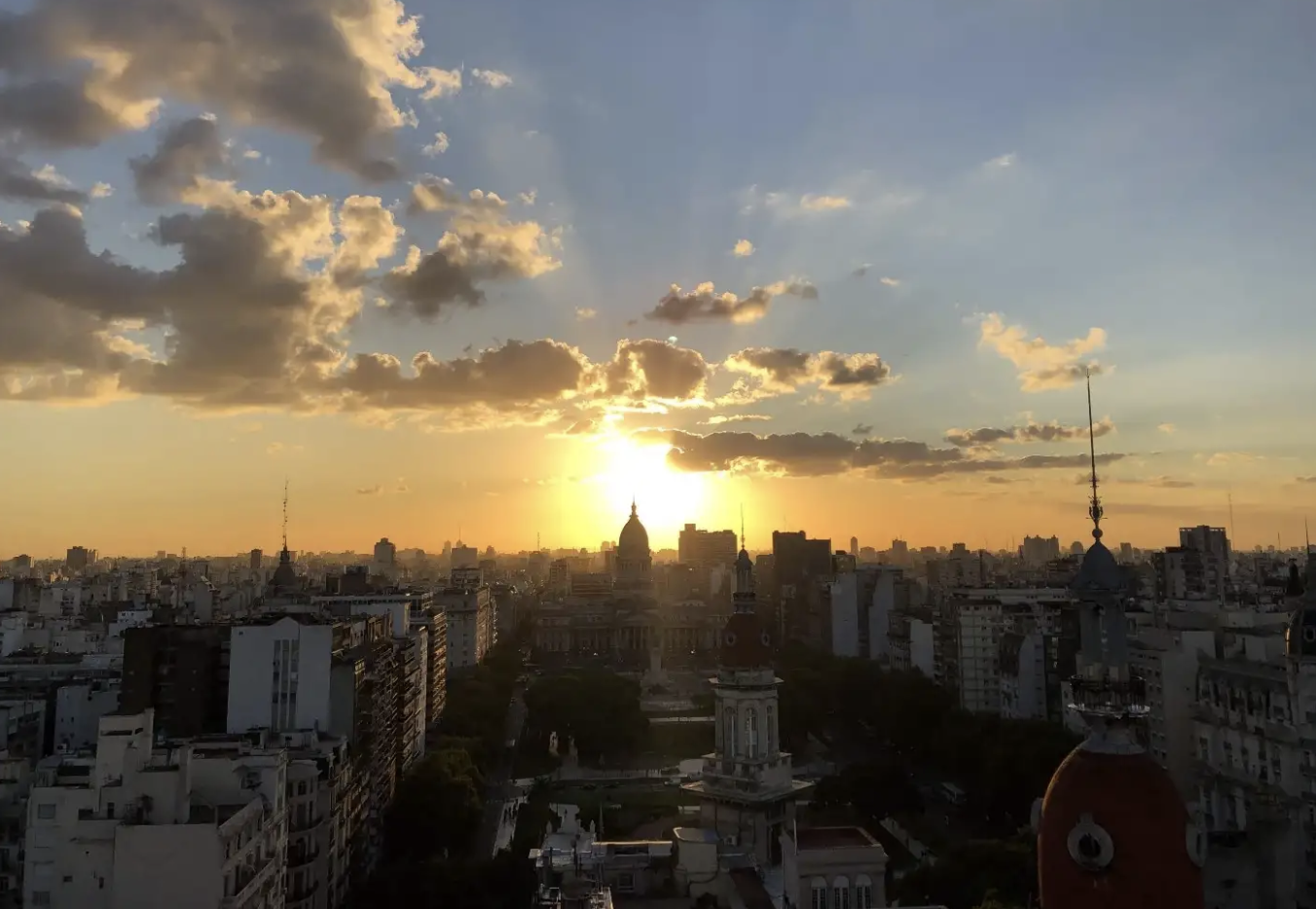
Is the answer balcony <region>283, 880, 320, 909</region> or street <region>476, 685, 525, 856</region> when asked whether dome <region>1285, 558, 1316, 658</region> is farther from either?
balcony <region>283, 880, 320, 909</region>

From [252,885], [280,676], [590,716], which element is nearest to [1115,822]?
[252,885]

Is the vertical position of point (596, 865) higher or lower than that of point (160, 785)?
lower

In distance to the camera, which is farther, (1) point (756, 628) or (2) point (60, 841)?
(1) point (756, 628)

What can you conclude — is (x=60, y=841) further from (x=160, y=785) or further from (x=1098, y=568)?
(x=1098, y=568)

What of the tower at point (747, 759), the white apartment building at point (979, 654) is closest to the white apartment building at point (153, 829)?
the tower at point (747, 759)

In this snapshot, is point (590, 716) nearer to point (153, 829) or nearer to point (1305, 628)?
point (1305, 628)

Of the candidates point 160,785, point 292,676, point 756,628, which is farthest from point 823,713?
point 160,785

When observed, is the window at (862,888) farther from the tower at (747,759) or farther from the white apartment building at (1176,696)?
the white apartment building at (1176,696)
